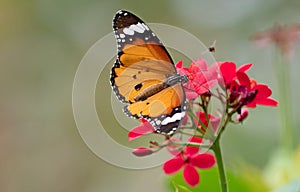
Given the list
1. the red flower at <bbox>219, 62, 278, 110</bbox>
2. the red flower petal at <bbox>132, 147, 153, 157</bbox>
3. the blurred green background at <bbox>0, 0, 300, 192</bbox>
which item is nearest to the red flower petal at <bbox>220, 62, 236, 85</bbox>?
the red flower at <bbox>219, 62, 278, 110</bbox>

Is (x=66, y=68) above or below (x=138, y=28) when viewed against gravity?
above

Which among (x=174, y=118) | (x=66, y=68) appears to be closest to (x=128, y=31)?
(x=174, y=118)

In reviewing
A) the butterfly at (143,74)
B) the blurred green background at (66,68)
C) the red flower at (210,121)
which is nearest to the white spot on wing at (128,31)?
the butterfly at (143,74)

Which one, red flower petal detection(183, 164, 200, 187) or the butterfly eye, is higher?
the butterfly eye

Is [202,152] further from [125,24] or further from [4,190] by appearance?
[4,190]

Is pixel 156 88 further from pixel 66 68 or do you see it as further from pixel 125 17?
pixel 66 68

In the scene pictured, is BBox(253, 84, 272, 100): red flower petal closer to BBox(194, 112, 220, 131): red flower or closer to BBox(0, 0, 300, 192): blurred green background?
BBox(194, 112, 220, 131): red flower

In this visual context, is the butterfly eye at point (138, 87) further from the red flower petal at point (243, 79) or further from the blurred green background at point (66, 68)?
the blurred green background at point (66, 68)
